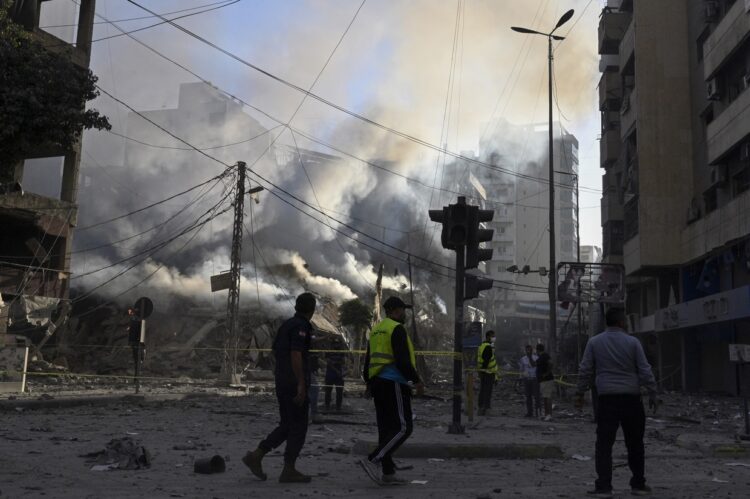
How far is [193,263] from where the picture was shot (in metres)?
48.5

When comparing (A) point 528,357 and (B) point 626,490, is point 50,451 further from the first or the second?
(A) point 528,357

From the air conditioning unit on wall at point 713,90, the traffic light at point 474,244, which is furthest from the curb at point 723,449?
the air conditioning unit on wall at point 713,90

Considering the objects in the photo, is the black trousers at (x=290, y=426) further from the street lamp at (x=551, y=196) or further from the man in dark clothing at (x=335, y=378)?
the street lamp at (x=551, y=196)

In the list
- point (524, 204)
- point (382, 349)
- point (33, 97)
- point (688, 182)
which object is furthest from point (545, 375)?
point (524, 204)

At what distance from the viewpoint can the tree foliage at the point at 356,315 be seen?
135 ft

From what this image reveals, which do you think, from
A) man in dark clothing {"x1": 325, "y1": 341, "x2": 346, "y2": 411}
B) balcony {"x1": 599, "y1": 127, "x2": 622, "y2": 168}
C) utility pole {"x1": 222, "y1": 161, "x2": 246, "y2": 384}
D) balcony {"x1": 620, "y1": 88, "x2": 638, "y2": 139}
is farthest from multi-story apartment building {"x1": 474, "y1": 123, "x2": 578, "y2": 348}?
man in dark clothing {"x1": 325, "y1": 341, "x2": 346, "y2": 411}

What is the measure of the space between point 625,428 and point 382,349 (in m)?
1.94

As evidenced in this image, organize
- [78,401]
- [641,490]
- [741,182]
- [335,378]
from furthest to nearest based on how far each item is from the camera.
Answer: [741,182], [78,401], [335,378], [641,490]

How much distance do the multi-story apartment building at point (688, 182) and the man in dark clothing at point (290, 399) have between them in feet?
63.7

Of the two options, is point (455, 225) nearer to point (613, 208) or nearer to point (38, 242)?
point (38, 242)

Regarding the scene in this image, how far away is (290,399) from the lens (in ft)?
20.1

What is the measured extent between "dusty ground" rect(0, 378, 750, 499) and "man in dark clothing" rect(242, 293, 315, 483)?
16 centimetres

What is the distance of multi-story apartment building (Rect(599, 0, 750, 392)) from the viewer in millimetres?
25047

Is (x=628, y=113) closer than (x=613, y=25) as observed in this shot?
Yes
